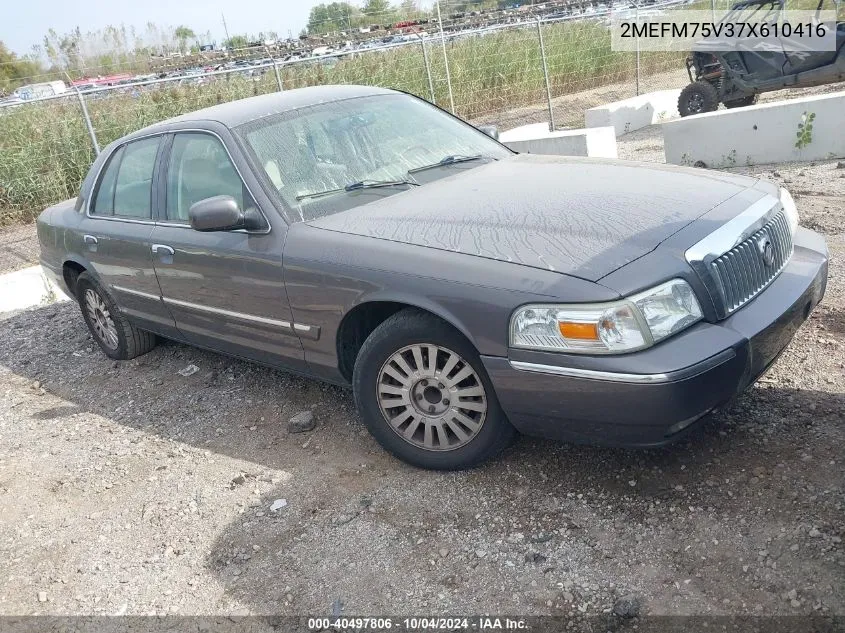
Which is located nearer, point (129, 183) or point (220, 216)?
point (220, 216)

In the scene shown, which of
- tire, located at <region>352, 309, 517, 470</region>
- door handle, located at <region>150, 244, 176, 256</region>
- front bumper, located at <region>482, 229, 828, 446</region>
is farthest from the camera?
door handle, located at <region>150, 244, 176, 256</region>

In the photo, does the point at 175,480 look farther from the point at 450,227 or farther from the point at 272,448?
the point at 450,227

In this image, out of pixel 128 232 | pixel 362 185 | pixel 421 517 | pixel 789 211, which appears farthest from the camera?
pixel 128 232

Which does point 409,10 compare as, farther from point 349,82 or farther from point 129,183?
point 129,183

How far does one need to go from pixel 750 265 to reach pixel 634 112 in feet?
35.5

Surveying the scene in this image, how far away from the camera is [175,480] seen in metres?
4.01

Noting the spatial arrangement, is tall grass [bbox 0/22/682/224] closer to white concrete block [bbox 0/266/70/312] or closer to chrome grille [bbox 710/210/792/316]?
white concrete block [bbox 0/266/70/312]

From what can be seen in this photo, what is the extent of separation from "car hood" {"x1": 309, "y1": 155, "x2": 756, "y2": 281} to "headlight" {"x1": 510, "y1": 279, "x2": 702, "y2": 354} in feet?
0.50

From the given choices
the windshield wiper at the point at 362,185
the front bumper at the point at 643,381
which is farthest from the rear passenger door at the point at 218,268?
the front bumper at the point at 643,381

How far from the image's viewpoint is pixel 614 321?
286cm

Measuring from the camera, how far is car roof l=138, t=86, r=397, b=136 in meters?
4.34

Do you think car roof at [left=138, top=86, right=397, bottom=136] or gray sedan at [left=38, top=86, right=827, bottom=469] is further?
car roof at [left=138, top=86, right=397, bottom=136]

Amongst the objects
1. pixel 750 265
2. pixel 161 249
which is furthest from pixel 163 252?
pixel 750 265

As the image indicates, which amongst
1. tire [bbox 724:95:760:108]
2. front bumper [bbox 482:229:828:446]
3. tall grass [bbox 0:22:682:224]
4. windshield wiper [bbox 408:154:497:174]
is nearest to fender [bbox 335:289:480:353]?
front bumper [bbox 482:229:828:446]
